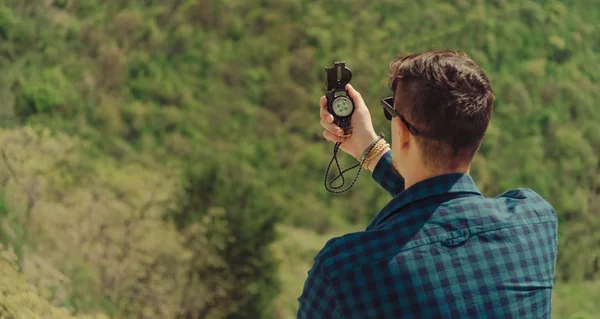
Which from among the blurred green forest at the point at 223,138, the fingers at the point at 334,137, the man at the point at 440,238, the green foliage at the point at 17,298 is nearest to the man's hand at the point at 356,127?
the fingers at the point at 334,137

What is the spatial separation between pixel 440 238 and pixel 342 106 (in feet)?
2.04

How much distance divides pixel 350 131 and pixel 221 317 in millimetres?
2698

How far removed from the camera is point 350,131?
1817 millimetres

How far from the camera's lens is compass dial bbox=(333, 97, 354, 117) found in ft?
5.88

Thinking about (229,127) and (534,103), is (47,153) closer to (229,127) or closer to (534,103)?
(229,127)

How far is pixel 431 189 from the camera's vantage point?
1.30m

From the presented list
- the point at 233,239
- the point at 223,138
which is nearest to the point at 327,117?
the point at 233,239

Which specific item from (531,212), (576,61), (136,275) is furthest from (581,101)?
(531,212)

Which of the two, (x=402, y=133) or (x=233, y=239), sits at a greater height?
(x=233, y=239)

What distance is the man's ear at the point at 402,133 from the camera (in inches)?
52.8

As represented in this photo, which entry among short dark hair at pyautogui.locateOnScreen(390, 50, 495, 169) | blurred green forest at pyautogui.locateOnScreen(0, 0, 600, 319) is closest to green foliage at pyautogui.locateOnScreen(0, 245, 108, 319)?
blurred green forest at pyautogui.locateOnScreen(0, 0, 600, 319)

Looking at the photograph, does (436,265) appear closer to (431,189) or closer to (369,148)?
(431,189)

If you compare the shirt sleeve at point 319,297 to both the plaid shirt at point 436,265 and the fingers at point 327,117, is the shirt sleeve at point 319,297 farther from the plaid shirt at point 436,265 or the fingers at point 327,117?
the fingers at point 327,117

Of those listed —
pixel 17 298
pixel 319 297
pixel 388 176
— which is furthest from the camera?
pixel 17 298
